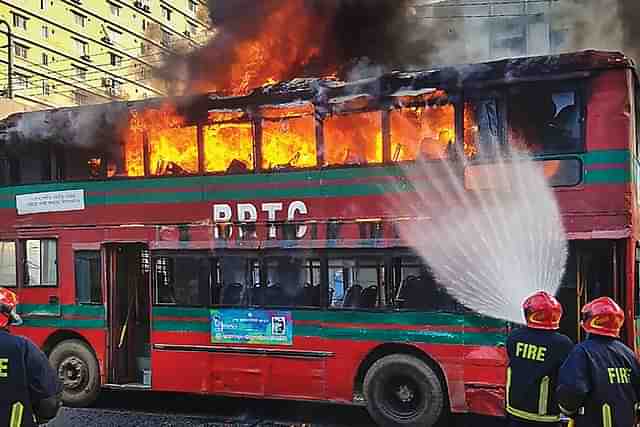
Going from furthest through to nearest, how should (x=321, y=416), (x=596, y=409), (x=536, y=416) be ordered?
(x=321, y=416), (x=536, y=416), (x=596, y=409)

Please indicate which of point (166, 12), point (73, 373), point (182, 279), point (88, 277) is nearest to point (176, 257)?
point (182, 279)

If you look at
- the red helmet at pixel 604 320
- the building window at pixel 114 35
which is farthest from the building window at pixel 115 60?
the red helmet at pixel 604 320

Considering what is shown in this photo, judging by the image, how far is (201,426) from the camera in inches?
366

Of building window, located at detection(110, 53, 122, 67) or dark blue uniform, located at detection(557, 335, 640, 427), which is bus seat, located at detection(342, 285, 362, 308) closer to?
dark blue uniform, located at detection(557, 335, 640, 427)

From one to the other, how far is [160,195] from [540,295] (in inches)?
239

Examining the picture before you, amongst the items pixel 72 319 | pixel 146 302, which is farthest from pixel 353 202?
pixel 72 319

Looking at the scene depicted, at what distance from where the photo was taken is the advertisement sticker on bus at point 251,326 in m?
9.44

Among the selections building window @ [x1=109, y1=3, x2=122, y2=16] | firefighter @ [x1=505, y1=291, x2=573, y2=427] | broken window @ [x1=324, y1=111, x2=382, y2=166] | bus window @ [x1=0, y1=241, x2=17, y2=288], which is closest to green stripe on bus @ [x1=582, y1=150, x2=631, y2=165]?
broken window @ [x1=324, y1=111, x2=382, y2=166]

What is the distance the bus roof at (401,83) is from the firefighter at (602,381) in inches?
161

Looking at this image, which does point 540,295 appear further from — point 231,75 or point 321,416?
point 231,75

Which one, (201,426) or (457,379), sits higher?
(457,379)

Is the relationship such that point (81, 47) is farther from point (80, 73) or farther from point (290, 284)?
point (290, 284)

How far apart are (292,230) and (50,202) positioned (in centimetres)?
381

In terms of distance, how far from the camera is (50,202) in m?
10.9
